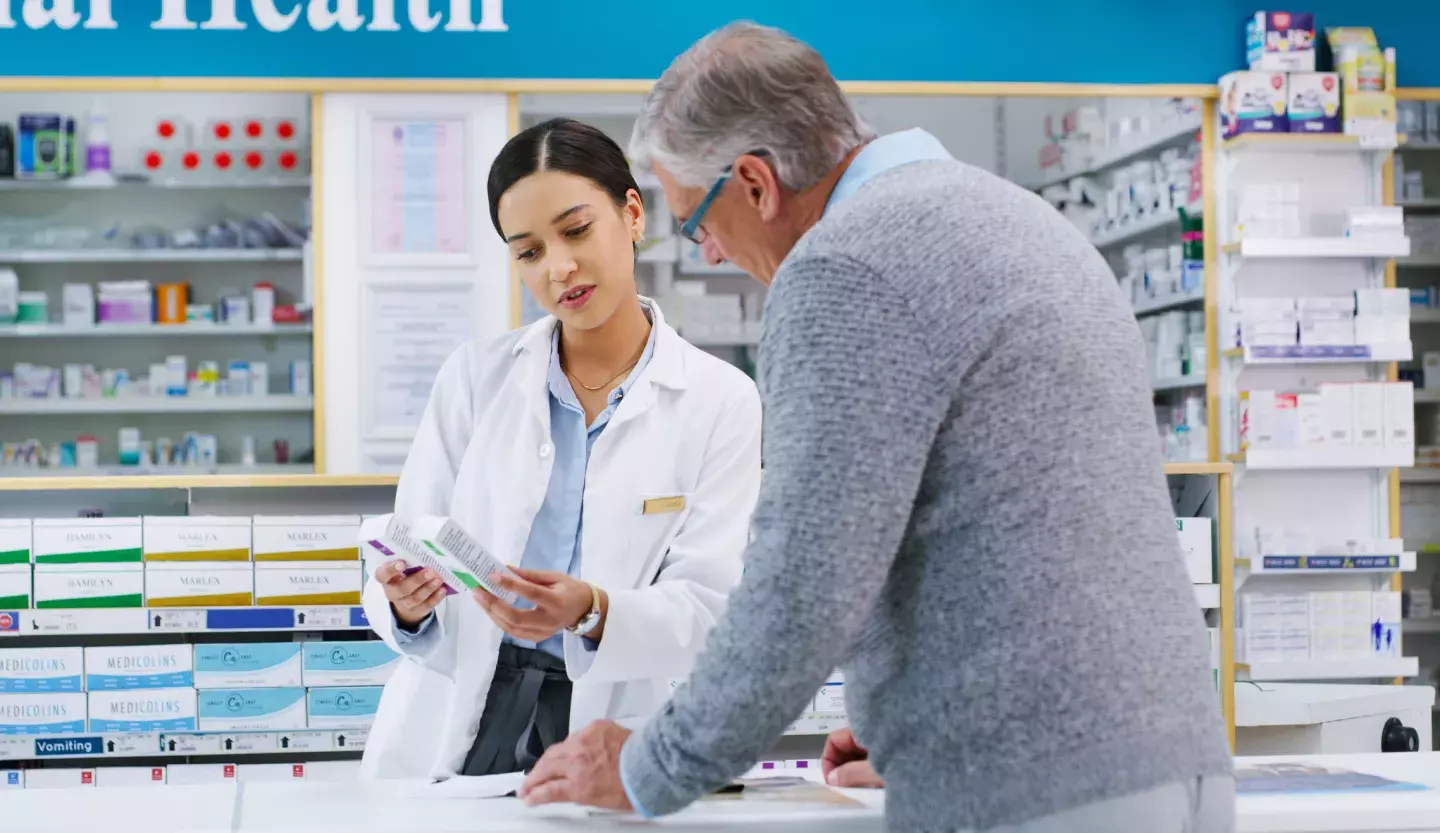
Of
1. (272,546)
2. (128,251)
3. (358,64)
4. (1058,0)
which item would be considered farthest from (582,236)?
(128,251)

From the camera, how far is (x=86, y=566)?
11.7 ft

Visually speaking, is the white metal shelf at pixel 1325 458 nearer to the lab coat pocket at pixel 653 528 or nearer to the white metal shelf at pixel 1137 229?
the white metal shelf at pixel 1137 229

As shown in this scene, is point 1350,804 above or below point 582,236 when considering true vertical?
below

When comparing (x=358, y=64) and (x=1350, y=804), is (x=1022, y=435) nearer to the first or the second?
(x=1350, y=804)

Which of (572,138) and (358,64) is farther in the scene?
(358,64)

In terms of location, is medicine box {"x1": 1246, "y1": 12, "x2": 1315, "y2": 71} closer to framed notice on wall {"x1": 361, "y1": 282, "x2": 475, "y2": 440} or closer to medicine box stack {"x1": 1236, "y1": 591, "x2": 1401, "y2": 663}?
medicine box stack {"x1": 1236, "y1": 591, "x2": 1401, "y2": 663}

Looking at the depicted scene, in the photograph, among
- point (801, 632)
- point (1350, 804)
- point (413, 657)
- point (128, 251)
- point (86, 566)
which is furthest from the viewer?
point (128, 251)

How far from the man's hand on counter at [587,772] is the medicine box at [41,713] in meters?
2.55

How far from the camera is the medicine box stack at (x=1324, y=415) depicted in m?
5.87

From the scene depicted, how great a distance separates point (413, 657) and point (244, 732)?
1.85 m

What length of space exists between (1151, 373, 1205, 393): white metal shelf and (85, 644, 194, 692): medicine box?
4.30 metres

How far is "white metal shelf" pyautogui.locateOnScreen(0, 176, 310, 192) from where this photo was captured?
7.01m

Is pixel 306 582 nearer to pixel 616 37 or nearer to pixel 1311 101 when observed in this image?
pixel 616 37

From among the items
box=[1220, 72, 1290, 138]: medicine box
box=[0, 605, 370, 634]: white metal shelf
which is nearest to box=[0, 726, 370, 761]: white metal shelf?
box=[0, 605, 370, 634]: white metal shelf
